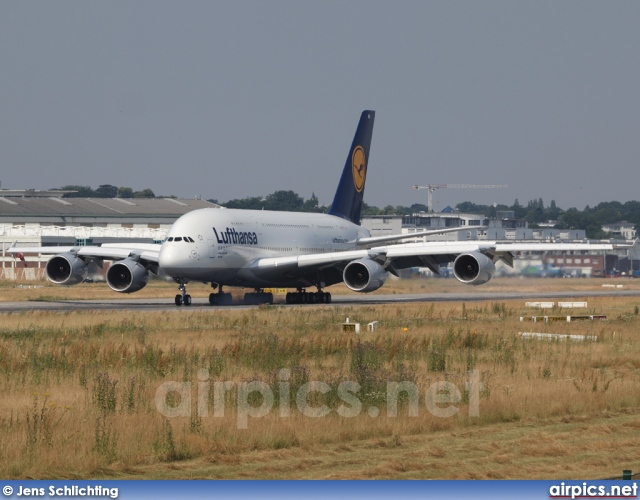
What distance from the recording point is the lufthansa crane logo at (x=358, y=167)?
2566 inches

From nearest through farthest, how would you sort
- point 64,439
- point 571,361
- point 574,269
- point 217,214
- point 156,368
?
point 64,439 → point 156,368 → point 571,361 → point 217,214 → point 574,269

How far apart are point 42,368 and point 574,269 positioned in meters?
59.2

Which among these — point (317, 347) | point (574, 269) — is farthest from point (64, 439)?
point (574, 269)

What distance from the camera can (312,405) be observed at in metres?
19.1

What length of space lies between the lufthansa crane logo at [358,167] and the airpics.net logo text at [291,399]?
44.1m

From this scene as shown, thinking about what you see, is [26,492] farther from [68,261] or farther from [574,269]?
[574,269]

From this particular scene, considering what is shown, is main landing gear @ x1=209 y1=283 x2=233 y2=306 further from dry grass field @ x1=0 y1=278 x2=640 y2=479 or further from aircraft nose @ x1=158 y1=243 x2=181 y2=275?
dry grass field @ x1=0 y1=278 x2=640 y2=479

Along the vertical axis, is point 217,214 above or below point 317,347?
above

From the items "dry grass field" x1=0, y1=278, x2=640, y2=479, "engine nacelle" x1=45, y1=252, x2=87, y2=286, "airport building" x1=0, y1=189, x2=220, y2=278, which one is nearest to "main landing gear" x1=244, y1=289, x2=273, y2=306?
"engine nacelle" x1=45, y1=252, x2=87, y2=286

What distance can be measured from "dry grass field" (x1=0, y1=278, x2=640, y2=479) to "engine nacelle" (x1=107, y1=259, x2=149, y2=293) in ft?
60.2

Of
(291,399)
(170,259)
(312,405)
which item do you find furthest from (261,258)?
(312,405)

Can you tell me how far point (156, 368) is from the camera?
924 inches

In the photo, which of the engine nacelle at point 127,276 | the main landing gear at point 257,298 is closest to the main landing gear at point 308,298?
the main landing gear at point 257,298

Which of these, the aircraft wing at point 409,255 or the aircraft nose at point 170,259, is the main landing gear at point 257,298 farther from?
the aircraft nose at point 170,259
